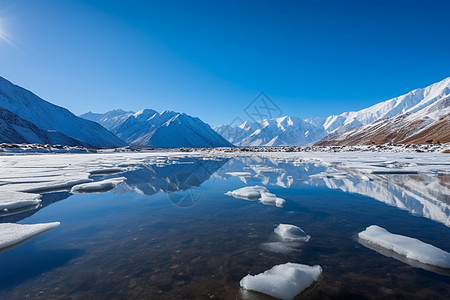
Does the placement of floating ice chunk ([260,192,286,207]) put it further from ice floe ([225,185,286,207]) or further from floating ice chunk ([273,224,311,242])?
floating ice chunk ([273,224,311,242])

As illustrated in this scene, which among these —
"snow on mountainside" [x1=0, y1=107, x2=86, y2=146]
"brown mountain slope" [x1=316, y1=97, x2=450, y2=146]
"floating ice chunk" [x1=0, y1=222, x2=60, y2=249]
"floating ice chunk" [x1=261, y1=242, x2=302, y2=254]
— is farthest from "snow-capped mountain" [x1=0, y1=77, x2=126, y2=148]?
"brown mountain slope" [x1=316, y1=97, x2=450, y2=146]

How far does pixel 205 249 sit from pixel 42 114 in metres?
232

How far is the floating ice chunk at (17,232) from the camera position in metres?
5.33

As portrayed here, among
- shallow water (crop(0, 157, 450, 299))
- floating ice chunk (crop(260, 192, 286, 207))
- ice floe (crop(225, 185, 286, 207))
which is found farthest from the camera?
ice floe (crop(225, 185, 286, 207))

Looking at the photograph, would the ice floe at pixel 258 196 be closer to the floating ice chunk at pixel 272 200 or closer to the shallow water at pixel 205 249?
the floating ice chunk at pixel 272 200

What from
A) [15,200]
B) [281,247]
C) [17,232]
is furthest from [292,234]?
[15,200]

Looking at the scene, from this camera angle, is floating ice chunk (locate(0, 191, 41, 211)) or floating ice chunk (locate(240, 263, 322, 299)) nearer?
floating ice chunk (locate(240, 263, 322, 299))

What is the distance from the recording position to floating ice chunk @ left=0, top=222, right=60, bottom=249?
5330 mm

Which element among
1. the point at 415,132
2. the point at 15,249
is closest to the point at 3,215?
the point at 15,249

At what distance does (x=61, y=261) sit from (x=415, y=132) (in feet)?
516

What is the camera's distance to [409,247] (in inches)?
193

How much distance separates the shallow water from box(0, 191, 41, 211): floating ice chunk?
596 mm

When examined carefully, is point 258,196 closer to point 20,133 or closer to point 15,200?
point 15,200

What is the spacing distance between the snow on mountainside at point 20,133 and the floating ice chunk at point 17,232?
134 meters
